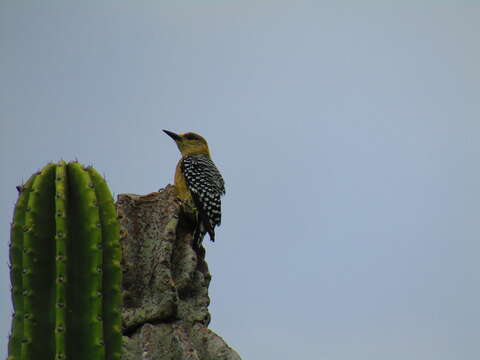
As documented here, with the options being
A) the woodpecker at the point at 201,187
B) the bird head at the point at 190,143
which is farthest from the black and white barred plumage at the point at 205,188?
the bird head at the point at 190,143

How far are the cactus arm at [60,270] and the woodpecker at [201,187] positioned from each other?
4.07 meters

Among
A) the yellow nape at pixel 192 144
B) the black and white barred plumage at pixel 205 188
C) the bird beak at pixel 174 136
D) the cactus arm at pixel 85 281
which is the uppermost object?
the bird beak at pixel 174 136

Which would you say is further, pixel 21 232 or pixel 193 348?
pixel 193 348

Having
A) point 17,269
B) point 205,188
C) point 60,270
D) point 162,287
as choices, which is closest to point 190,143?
point 205,188

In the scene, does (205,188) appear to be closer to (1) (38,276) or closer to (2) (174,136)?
(2) (174,136)

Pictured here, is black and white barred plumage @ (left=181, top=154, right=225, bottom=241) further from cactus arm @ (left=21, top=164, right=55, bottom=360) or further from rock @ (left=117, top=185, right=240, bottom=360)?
cactus arm @ (left=21, top=164, right=55, bottom=360)

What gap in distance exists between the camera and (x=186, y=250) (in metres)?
8.31

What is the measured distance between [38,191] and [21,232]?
29 cm

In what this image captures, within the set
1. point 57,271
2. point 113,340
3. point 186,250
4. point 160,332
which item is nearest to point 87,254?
point 57,271

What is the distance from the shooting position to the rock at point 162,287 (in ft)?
24.4

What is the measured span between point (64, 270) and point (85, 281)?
0.55 ft

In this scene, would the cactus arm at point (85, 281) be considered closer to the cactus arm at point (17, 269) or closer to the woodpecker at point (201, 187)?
the cactus arm at point (17, 269)

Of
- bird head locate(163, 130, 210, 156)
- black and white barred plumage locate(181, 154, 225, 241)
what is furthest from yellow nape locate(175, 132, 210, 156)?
black and white barred plumage locate(181, 154, 225, 241)

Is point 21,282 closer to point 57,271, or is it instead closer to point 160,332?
point 57,271
